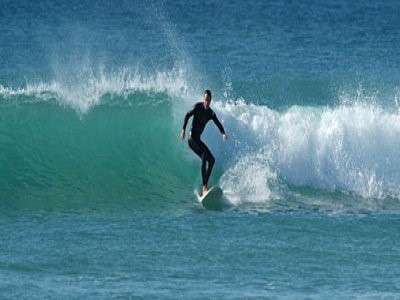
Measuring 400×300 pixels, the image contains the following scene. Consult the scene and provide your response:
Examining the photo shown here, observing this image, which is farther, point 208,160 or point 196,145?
Answer: point 196,145

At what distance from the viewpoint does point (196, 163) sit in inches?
845

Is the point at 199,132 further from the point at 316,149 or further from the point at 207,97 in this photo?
the point at 316,149

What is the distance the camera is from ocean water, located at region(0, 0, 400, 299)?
614 inches

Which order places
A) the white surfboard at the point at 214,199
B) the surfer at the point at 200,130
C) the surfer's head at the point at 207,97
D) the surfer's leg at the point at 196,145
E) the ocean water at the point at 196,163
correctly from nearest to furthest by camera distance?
the ocean water at the point at 196,163, the white surfboard at the point at 214,199, the surfer's head at the point at 207,97, the surfer at the point at 200,130, the surfer's leg at the point at 196,145

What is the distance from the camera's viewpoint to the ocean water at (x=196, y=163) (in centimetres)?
1560

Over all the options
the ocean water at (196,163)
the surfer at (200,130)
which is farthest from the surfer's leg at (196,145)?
the ocean water at (196,163)

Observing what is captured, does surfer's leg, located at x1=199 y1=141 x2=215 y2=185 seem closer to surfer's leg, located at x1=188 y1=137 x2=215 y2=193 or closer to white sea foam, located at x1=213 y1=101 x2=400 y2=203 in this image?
surfer's leg, located at x1=188 y1=137 x2=215 y2=193

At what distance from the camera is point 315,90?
1081 inches

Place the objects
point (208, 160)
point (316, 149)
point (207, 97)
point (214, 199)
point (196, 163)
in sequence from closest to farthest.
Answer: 1. point (214, 199)
2. point (207, 97)
3. point (208, 160)
4. point (196, 163)
5. point (316, 149)

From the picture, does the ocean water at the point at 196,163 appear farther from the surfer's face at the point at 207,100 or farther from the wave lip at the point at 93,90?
the surfer's face at the point at 207,100

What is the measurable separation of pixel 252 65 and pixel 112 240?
13.3m

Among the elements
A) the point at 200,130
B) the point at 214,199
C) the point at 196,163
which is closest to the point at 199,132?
the point at 200,130

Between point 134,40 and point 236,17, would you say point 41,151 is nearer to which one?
point 134,40

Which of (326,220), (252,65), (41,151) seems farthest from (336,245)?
(252,65)
